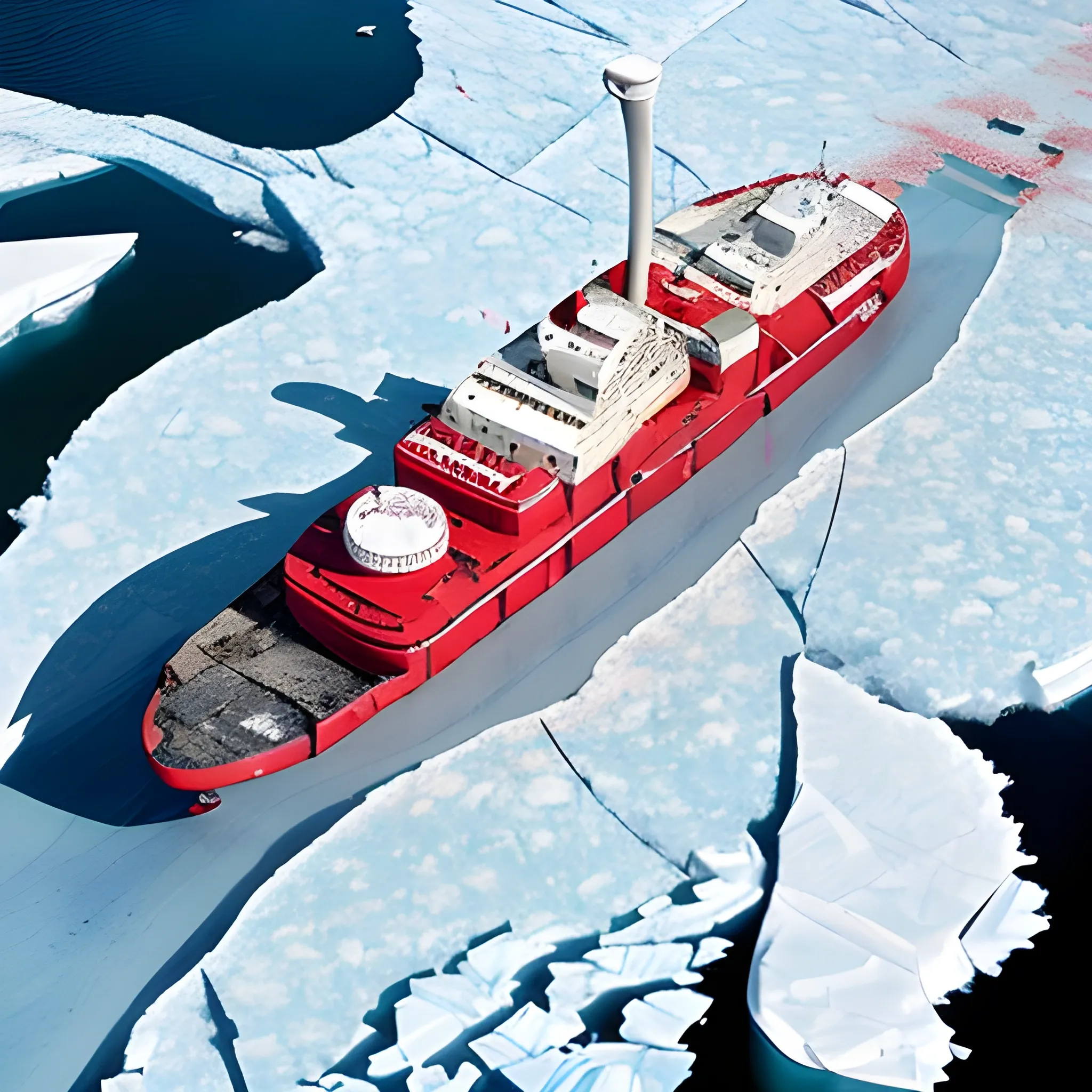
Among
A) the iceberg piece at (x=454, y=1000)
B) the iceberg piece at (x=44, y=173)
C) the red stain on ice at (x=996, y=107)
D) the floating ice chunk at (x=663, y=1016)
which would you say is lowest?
the iceberg piece at (x=454, y=1000)

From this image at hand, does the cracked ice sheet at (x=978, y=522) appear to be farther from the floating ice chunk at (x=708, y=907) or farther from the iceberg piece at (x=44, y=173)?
the iceberg piece at (x=44, y=173)

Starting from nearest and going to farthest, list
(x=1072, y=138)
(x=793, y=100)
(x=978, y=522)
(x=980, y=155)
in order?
(x=978, y=522) < (x=980, y=155) < (x=1072, y=138) < (x=793, y=100)

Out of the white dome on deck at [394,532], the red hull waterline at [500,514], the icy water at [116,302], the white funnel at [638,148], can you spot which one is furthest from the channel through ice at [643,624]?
the white funnel at [638,148]

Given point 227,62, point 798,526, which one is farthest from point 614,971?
point 227,62

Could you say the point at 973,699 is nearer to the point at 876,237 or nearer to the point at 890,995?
the point at 890,995

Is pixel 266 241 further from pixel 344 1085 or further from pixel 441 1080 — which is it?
pixel 441 1080

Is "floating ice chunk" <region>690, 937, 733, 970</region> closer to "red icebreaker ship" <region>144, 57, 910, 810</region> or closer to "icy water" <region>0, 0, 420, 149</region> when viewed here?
"red icebreaker ship" <region>144, 57, 910, 810</region>

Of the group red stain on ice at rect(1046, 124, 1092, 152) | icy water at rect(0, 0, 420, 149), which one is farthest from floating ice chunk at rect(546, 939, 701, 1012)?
red stain on ice at rect(1046, 124, 1092, 152)
